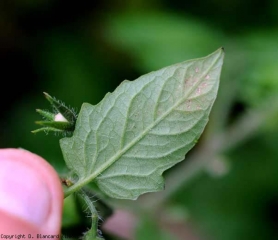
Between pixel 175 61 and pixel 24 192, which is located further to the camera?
pixel 175 61

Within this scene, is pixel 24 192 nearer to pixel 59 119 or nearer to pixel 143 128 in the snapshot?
pixel 59 119

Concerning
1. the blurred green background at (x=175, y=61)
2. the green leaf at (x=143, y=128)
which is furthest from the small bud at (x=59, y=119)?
the blurred green background at (x=175, y=61)

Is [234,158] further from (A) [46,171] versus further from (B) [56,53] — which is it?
(A) [46,171]

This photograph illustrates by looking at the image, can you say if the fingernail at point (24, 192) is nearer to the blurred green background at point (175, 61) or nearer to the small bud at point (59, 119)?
the small bud at point (59, 119)

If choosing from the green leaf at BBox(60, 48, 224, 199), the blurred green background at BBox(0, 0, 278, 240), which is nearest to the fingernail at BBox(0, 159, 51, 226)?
the green leaf at BBox(60, 48, 224, 199)

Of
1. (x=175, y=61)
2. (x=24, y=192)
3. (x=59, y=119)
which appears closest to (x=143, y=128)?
(x=59, y=119)

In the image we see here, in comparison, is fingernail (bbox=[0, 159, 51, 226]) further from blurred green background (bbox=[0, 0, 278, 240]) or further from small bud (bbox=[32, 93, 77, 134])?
blurred green background (bbox=[0, 0, 278, 240])

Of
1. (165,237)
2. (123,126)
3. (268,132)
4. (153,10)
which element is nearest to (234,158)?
(268,132)
